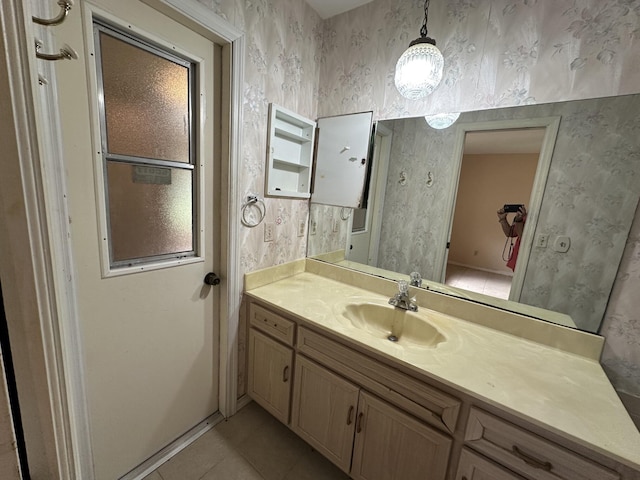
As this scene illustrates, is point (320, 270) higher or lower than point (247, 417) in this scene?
higher

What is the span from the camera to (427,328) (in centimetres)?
125

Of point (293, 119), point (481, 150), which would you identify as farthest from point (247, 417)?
point (481, 150)

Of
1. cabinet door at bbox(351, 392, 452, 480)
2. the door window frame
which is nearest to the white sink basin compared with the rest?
cabinet door at bbox(351, 392, 452, 480)

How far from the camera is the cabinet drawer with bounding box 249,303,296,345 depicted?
131cm

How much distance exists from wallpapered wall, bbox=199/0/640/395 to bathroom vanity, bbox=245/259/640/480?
0.27 metres

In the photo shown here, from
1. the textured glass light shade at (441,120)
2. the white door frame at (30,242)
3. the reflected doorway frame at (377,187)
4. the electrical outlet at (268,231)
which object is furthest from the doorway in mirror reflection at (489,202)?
the white door frame at (30,242)

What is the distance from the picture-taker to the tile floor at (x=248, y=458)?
49.5 inches

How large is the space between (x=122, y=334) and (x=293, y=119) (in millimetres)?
1420

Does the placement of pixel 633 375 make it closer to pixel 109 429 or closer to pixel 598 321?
pixel 598 321

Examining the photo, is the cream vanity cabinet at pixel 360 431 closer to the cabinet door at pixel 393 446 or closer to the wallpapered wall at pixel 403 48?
the cabinet door at pixel 393 446

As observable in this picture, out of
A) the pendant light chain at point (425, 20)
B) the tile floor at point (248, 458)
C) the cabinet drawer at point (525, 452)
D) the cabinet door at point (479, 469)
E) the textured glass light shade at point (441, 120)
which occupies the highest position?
the pendant light chain at point (425, 20)

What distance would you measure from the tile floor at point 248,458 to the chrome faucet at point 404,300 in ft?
2.92

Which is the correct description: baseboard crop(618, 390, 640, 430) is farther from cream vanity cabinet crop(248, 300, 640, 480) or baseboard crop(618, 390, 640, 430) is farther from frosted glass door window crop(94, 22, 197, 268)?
frosted glass door window crop(94, 22, 197, 268)

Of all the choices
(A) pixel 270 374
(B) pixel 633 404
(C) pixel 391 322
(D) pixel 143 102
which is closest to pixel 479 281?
(C) pixel 391 322
